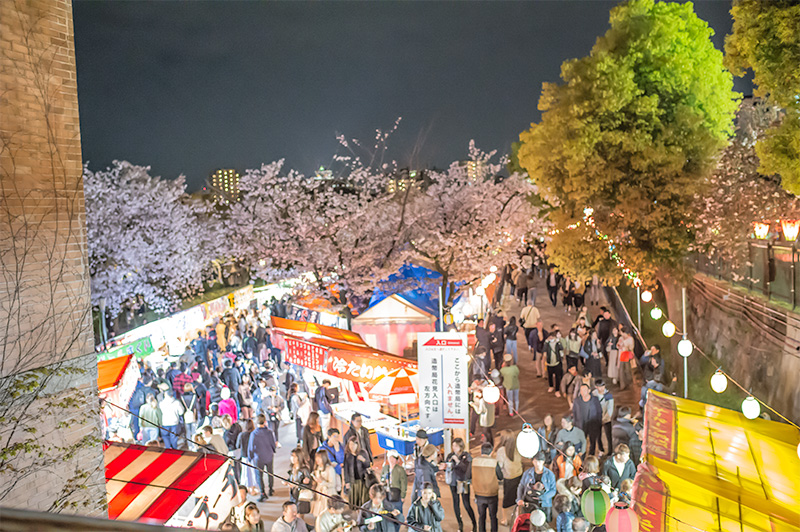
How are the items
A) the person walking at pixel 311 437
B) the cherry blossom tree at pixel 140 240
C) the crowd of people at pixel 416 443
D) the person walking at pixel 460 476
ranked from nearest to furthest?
1. the crowd of people at pixel 416 443
2. the person walking at pixel 460 476
3. the person walking at pixel 311 437
4. the cherry blossom tree at pixel 140 240

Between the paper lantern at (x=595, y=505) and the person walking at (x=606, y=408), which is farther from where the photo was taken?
the person walking at (x=606, y=408)

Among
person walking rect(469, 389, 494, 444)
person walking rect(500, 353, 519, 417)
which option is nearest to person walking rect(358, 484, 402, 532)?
person walking rect(469, 389, 494, 444)

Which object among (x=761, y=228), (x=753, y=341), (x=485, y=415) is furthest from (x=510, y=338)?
(x=761, y=228)

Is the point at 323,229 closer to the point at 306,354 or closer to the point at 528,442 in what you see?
the point at 306,354

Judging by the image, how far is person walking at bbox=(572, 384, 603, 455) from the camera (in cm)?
1001

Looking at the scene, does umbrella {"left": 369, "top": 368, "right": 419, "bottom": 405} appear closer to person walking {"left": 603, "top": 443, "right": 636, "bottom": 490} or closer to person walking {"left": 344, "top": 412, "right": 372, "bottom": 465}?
person walking {"left": 344, "top": 412, "right": 372, "bottom": 465}

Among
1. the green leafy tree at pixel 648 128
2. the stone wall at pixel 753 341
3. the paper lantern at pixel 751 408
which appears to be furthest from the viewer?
the green leafy tree at pixel 648 128

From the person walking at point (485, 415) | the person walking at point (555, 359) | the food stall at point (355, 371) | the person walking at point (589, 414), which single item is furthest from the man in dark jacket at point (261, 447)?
the person walking at point (555, 359)

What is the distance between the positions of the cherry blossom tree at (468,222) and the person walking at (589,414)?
1139 cm

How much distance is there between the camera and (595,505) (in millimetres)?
6461

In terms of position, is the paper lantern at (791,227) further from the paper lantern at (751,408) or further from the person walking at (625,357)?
the paper lantern at (751,408)

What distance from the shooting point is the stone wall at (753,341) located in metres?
10.3

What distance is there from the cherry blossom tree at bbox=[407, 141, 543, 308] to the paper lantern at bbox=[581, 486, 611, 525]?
14.9m

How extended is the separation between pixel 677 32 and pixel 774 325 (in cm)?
864
